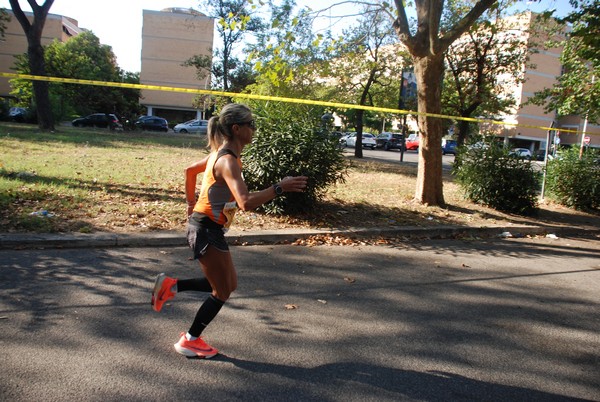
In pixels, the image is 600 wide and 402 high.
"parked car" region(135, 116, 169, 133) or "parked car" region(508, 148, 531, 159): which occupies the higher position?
"parked car" region(135, 116, 169, 133)

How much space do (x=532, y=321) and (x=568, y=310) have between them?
0.70m

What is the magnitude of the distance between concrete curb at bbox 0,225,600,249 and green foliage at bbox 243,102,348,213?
2.86ft

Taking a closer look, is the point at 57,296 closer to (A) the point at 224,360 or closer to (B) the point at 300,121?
(A) the point at 224,360

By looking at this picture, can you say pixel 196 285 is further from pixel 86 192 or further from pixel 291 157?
pixel 86 192

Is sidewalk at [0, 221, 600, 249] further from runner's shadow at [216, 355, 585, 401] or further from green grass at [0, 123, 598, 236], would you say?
runner's shadow at [216, 355, 585, 401]

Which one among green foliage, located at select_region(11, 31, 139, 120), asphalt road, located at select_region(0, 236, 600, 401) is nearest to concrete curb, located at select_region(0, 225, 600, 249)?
asphalt road, located at select_region(0, 236, 600, 401)

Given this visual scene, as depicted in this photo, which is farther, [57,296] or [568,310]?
[568,310]

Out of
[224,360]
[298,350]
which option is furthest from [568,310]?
[224,360]

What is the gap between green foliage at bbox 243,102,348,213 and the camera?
7.69m

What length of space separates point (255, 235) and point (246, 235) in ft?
0.44

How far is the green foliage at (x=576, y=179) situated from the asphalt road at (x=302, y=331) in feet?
21.8

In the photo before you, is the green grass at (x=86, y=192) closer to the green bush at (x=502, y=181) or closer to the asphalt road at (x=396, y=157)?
the green bush at (x=502, y=181)

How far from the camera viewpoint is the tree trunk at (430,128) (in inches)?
368

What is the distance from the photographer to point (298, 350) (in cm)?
357
